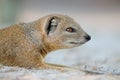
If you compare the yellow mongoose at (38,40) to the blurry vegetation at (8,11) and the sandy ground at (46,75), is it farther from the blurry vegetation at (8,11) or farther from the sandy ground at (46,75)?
the blurry vegetation at (8,11)

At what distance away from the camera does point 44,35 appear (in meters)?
4.04

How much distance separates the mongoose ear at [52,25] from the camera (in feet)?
13.3

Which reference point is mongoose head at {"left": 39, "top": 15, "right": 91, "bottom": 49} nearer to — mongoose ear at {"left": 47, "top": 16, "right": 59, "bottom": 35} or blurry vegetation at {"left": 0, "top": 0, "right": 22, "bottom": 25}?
mongoose ear at {"left": 47, "top": 16, "right": 59, "bottom": 35}

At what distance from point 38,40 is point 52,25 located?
0.17m

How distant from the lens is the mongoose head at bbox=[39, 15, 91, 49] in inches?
157

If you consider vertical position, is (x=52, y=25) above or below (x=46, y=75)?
above

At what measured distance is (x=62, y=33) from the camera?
4.04 meters

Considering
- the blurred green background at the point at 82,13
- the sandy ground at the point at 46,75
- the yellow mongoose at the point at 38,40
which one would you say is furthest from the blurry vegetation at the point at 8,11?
the sandy ground at the point at 46,75

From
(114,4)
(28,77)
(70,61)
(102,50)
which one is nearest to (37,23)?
(28,77)

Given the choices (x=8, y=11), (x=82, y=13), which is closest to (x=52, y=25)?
(x=8, y=11)

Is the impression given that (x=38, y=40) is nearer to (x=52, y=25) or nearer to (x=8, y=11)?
(x=52, y=25)

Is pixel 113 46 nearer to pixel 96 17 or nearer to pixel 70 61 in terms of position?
pixel 70 61

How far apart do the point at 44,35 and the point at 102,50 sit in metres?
Result: 2.74

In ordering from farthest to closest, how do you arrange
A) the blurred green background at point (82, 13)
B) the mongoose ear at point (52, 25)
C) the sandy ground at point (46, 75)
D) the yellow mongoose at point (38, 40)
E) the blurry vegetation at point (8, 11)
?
the blurry vegetation at point (8, 11), the blurred green background at point (82, 13), the mongoose ear at point (52, 25), the yellow mongoose at point (38, 40), the sandy ground at point (46, 75)
